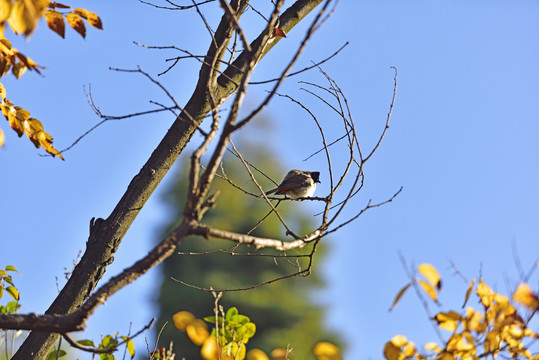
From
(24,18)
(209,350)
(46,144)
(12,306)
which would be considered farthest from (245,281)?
(24,18)

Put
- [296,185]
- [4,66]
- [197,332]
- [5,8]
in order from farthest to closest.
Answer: [296,185]
[4,66]
[197,332]
[5,8]

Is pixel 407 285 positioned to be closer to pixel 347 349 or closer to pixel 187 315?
pixel 187 315

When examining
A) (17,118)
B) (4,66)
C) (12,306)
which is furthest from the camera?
(12,306)

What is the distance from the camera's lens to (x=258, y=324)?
16.2 m

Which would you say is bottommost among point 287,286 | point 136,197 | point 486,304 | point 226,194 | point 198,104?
point 486,304

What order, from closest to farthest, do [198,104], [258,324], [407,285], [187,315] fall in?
[407,285] → [187,315] → [198,104] → [258,324]

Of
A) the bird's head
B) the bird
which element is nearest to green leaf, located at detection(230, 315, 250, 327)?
the bird

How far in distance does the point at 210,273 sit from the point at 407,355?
1521 centimetres

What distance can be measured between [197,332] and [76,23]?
129 centimetres

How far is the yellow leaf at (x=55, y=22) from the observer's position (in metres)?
2.17

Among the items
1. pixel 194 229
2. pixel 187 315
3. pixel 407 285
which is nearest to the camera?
pixel 407 285

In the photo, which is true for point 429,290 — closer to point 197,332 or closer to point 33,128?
point 197,332

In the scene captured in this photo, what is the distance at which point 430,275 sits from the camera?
1.70 m

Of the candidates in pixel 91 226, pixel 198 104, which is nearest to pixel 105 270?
pixel 91 226
